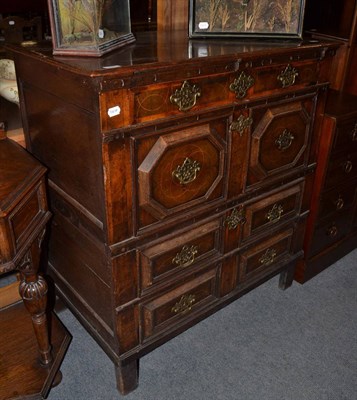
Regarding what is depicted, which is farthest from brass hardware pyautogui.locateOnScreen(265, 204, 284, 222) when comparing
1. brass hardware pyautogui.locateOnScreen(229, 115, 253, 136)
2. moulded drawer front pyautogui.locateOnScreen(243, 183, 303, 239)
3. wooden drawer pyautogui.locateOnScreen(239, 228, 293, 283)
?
brass hardware pyautogui.locateOnScreen(229, 115, 253, 136)

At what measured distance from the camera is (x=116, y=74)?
1.27 meters

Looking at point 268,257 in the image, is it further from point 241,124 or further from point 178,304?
point 241,124

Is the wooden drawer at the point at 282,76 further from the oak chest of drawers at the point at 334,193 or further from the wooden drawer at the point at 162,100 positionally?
the oak chest of drawers at the point at 334,193

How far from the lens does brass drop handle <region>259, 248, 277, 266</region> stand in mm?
2236

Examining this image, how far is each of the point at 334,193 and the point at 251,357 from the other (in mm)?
992

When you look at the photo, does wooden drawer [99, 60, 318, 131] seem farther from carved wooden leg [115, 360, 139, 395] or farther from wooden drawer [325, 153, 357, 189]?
carved wooden leg [115, 360, 139, 395]

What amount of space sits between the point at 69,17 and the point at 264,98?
0.79 meters

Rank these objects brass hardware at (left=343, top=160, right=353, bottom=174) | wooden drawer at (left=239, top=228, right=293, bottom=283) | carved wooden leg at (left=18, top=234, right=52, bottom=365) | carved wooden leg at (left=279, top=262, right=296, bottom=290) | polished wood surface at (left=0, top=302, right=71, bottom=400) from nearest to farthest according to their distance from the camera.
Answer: carved wooden leg at (left=18, top=234, right=52, bottom=365) < polished wood surface at (left=0, top=302, right=71, bottom=400) < wooden drawer at (left=239, top=228, right=293, bottom=283) < brass hardware at (left=343, top=160, right=353, bottom=174) < carved wooden leg at (left=279, top=262, right=296, bottom=290)

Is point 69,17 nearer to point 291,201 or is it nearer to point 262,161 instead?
point 262,161

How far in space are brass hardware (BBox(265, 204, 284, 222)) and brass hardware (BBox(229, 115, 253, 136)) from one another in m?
0.52

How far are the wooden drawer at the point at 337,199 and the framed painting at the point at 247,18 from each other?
92 centimetres

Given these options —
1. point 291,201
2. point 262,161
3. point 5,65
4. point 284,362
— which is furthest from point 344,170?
point 5,65

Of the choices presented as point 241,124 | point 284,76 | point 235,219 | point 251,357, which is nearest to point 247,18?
point 284,76

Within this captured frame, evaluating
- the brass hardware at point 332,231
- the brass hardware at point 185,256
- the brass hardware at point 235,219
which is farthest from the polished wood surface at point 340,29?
the brass hardware at point 185,256
